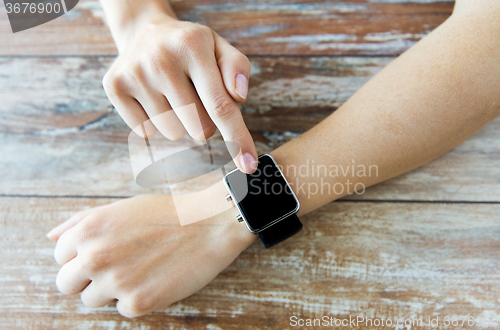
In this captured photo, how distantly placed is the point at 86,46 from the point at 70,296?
728mm

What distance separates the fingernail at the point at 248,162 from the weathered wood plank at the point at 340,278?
0.27 meters

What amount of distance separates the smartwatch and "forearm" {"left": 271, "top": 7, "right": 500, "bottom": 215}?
0.16 feet

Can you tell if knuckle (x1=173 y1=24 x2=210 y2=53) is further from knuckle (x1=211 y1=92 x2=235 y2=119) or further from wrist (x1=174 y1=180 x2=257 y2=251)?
wrist (x1=174 y1=180 x2=257 y2=251)

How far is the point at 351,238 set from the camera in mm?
860

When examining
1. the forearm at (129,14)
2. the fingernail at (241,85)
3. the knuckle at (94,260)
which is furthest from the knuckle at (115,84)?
the knuckle at (94,260)

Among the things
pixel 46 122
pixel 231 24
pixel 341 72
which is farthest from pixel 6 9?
pixel 341 72

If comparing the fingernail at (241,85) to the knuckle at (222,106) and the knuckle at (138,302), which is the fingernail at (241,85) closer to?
the knuckle at (222,106)

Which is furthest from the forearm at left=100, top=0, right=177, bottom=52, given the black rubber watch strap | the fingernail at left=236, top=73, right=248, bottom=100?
the black rubber watch strap

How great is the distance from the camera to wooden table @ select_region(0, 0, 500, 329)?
84cm

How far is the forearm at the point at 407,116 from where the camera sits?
0.69 m

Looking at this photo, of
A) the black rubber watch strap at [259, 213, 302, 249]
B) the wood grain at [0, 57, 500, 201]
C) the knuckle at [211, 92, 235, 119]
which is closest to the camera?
the knuckle at [211, 92, 235, 119]

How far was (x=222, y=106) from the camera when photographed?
0.65 meters

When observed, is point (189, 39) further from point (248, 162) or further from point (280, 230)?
point (280, 230)

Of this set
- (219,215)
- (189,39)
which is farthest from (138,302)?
(189,39)
